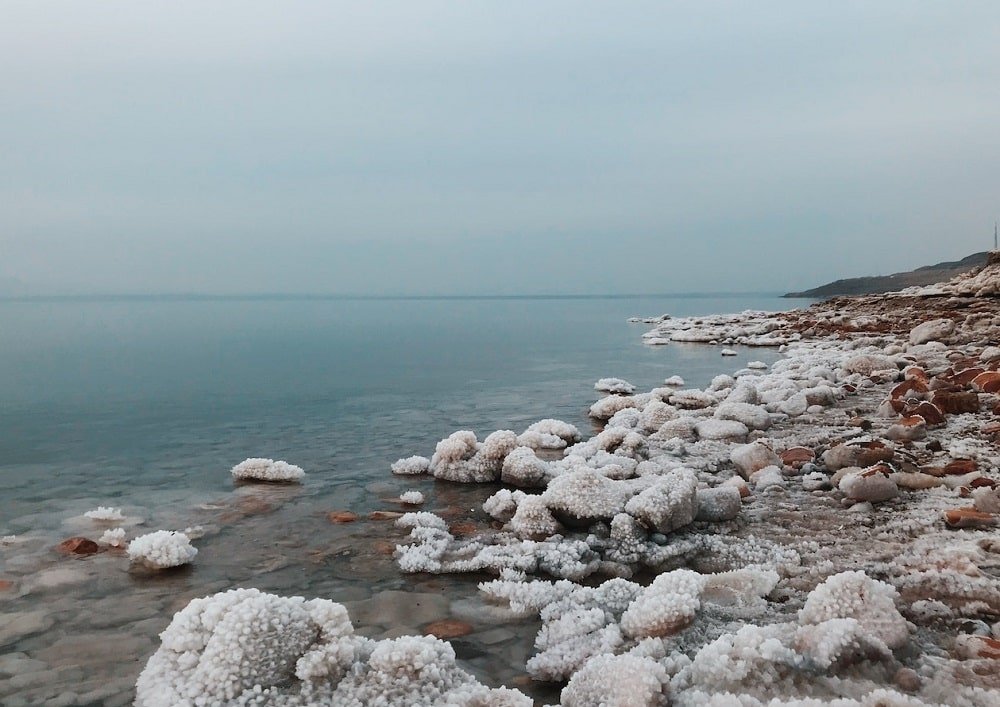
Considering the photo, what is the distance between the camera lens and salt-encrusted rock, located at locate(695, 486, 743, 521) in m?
5.16

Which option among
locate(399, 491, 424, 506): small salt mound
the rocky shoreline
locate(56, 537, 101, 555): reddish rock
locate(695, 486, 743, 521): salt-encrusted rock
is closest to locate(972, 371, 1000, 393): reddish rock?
the rocky shoreline

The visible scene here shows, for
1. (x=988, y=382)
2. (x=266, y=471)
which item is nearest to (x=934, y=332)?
(x=988, y=382)

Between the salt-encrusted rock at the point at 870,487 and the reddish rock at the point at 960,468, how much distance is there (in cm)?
55

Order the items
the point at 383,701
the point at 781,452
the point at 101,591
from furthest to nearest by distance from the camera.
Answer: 1. the point at 781,452
2. the point at 101,591
3. the point at 383,701

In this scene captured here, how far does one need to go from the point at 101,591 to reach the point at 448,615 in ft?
7.40

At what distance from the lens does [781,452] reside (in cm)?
698

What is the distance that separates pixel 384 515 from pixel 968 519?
4.43m

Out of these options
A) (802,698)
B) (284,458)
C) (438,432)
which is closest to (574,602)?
(802,698)

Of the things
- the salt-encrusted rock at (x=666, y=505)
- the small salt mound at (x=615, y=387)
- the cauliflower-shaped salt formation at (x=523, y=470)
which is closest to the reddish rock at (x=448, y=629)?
the salt-encrusted rock at (x=666, y=505)

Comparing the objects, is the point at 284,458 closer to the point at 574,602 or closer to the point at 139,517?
the point at 139,517

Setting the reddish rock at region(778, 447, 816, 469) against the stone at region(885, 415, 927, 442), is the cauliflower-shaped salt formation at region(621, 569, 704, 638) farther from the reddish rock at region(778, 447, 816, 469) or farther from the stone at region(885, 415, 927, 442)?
the stone at region(885, 415, 927, 442)

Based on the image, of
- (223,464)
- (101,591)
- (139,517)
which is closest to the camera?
(101,591)

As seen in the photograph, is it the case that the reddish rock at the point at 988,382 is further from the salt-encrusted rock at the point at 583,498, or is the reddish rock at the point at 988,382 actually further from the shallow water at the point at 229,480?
the salt-encrusted rock at the point at 583,498

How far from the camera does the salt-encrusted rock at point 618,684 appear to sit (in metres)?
2.71
